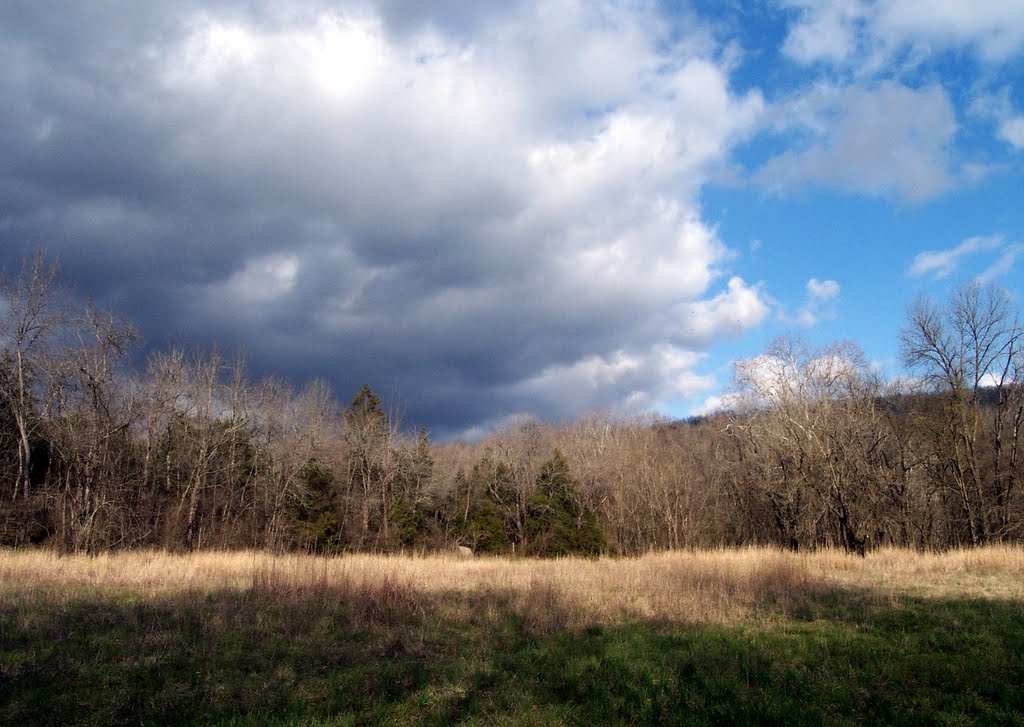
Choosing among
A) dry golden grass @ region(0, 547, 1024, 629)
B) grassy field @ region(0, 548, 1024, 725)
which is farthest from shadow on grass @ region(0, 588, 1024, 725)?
dry golden grass @ region(0, 547, 1024, 629)

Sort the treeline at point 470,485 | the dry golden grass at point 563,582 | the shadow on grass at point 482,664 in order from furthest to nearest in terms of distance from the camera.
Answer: the treeline at point 470,485 < the dry golden grass at point 563,582 < the shadow on grass at point 482,664

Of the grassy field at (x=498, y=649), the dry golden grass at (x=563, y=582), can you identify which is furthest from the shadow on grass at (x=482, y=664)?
the dry golden grass at (x=563, y=582)

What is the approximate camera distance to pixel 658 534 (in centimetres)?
3878

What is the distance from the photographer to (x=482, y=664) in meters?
7.37

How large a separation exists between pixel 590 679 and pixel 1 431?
104 feet

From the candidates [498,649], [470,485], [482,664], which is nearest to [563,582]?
[498,649]

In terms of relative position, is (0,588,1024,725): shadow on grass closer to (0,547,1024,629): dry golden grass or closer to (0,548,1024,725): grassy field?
(0,548,1024,725): grassy field

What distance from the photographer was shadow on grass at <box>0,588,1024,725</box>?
18.7 feet

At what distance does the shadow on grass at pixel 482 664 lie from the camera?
18.7 feet

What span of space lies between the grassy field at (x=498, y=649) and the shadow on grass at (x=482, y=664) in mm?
33

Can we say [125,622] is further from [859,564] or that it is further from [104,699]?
[859,564]

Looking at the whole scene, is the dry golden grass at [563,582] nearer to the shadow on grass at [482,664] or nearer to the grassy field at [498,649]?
the grassy field at [498,649]

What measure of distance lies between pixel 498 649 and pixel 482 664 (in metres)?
0.82

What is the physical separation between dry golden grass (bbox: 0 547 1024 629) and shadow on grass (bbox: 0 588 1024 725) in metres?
0.47
